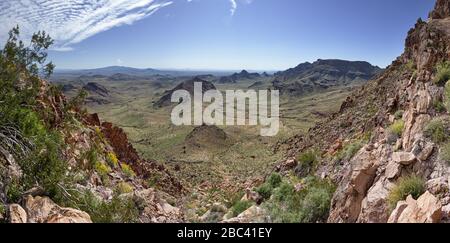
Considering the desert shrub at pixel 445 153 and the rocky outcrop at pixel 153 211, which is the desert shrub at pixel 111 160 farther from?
the desert shrub at pixel 445 153

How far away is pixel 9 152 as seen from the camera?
27.4ft

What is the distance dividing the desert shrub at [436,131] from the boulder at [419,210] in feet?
7.86

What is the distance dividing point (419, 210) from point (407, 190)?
0.91m

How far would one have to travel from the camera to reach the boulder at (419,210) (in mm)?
5754

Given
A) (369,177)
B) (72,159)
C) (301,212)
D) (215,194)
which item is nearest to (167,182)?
(215,194)

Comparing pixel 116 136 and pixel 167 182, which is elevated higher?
pixel 116 136

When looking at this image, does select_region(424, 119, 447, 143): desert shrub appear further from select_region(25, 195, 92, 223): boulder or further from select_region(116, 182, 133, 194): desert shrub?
select_region(116, 182, 133, 194): desert shrub

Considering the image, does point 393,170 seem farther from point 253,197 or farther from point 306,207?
point 253,197

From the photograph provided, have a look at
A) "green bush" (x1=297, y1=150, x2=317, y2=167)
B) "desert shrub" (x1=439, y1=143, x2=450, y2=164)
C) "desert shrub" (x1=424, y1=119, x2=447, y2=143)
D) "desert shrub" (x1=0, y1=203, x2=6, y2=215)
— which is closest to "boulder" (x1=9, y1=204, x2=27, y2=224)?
"desert shrub" (x1=0, y1=203, x2=6, y2=215)

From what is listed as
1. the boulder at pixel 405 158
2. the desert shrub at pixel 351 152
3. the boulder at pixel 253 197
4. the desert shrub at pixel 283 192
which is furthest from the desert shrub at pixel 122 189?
the boulder at pixel 405 158

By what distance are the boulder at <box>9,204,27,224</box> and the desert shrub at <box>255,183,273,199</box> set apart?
1043 cm

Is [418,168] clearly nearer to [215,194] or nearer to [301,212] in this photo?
[301,212]

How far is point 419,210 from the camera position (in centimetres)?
611
